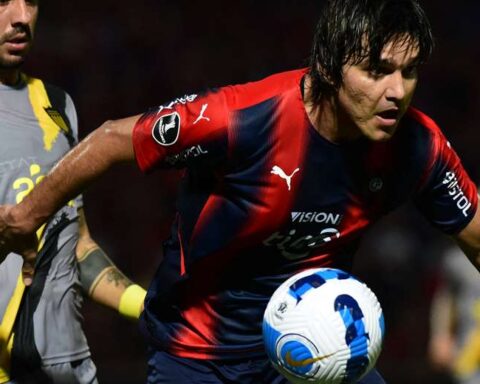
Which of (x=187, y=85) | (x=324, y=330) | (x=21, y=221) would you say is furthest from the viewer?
(x=187, y=85)

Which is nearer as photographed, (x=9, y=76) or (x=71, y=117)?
(x=9, y=76)

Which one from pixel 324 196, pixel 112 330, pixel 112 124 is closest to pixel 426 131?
pixel 324 196

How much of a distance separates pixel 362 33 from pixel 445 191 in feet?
2.09

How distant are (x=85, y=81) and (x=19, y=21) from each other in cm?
525

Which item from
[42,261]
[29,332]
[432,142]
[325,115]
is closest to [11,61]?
[42,261]

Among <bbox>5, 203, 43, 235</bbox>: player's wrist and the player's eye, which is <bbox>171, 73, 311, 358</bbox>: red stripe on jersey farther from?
<bbox>5, 203, 43, 235</bbox>: player's wrist

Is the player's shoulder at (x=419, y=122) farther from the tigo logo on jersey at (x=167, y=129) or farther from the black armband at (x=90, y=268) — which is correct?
the black armband at (x=90, y=268)

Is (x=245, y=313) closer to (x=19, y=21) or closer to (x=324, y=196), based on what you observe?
(x=324, y=196)

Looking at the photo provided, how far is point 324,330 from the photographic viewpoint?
3.52 meters

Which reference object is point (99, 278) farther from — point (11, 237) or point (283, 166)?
point (283, 166)

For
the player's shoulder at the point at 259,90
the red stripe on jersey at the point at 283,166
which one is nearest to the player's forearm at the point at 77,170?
the player's shoulder at the point at 259,90

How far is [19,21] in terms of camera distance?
14.3 ft

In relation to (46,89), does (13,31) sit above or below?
above

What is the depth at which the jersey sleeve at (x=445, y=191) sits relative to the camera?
12.4ft
